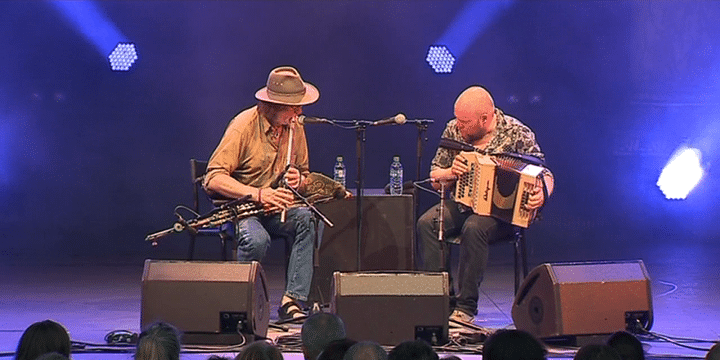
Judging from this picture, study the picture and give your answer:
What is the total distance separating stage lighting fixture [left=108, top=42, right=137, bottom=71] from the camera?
942cm

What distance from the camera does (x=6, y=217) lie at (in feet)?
32.0

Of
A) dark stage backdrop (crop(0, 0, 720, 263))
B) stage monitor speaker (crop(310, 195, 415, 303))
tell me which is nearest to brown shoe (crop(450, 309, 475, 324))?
stage monitor speaker (crop(310, 195, 415, 303))

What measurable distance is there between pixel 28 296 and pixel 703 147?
6.18 m

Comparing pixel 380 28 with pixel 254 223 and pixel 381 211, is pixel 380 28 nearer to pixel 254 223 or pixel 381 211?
pixel 381 211

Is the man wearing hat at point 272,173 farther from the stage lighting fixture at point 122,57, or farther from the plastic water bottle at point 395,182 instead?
the stage lighting fixture at point 122,57

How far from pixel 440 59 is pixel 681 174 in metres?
2.50

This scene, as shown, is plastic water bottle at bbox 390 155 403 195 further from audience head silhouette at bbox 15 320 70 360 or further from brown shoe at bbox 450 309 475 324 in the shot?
audience head silhouette at bbox 15 320 70 360

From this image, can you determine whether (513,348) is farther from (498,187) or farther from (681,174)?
(681,174)

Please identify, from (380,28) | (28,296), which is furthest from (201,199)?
(28,296)

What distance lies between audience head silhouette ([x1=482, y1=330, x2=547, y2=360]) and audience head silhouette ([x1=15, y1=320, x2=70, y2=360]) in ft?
4.32

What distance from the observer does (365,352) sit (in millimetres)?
3154

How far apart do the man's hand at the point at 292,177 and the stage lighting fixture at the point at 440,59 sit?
3.87 m

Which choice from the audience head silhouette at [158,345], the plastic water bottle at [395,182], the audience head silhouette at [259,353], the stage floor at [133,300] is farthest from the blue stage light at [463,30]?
the audience head silhouette at [259,353]

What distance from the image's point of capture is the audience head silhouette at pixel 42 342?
334 cm
